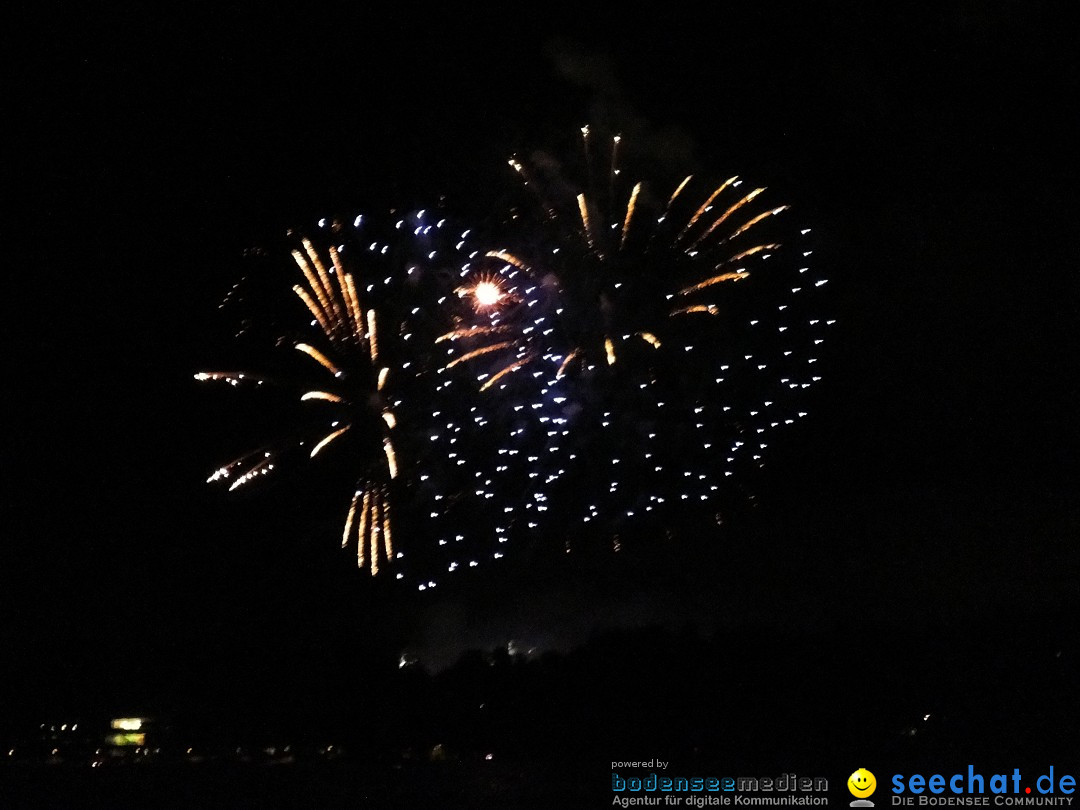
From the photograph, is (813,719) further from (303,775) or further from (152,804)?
(152,804)

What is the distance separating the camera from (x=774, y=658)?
26.3 meters

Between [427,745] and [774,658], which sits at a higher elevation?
[774,658]

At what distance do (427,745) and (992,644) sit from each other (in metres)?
12.9

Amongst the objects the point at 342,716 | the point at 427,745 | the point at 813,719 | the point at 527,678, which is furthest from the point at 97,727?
the point at 813,719

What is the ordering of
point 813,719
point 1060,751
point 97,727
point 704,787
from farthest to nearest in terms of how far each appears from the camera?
point 97,727, point 813,719, point 1060,751, point 704,787

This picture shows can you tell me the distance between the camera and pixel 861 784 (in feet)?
37.3

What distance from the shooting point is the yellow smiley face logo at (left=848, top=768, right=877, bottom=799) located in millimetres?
11180

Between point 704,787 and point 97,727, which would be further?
point 97,727

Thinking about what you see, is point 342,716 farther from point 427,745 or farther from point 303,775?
point 303,775

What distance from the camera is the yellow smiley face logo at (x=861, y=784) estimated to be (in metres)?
11.2

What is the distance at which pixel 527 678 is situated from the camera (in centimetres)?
2847

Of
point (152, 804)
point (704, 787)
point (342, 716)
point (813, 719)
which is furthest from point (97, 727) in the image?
point (704, 787)

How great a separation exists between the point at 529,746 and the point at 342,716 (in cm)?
669

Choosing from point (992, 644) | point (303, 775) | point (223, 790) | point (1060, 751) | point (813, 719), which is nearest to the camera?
point (1060, 751)
